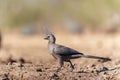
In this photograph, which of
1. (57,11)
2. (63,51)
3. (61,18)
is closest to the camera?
(63,51)

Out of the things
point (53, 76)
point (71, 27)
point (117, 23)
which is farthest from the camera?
point (71, 27)

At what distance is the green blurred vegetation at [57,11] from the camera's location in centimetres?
5003

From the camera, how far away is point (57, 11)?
5369 centimetres

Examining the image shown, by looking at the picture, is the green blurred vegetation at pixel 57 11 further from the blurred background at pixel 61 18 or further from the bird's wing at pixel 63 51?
the bird's wing at pixel 63 51

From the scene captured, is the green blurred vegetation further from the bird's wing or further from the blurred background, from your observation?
the bird's wing

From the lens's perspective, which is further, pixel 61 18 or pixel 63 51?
pixel 61 18

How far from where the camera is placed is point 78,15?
173 ft

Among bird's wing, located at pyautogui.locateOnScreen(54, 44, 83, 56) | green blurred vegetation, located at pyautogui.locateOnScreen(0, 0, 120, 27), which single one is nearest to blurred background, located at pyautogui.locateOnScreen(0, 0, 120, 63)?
green blurred vegetation, located at pyautogui.locateOnScreen(0, 0, 120, 27)

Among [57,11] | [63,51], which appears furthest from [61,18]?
[63,51]

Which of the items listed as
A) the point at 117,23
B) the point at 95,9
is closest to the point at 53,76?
the point at 117,23

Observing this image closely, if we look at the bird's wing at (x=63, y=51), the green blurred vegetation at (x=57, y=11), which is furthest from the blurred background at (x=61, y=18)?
the bird's wing at (x=63, y=51)

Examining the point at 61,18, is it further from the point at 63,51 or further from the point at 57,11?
the point at 63,51

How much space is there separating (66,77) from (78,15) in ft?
130

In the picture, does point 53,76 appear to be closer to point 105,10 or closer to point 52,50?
point 52,50
